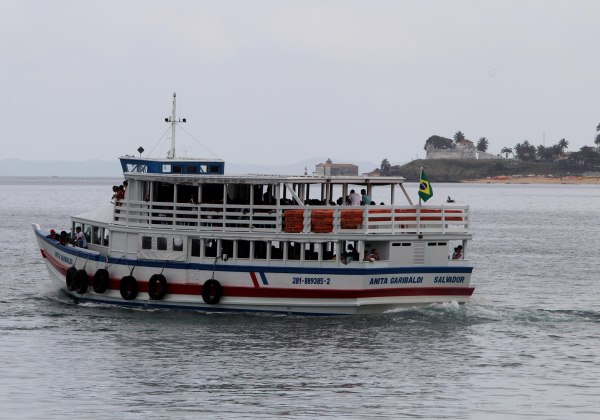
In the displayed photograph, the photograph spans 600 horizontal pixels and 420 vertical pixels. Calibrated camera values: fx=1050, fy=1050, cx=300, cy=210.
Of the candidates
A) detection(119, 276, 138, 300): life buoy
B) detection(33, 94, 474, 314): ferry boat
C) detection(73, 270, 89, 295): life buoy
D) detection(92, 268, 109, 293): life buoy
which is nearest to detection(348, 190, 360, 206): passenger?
detection(33, 94, 474, 314): ferry boat

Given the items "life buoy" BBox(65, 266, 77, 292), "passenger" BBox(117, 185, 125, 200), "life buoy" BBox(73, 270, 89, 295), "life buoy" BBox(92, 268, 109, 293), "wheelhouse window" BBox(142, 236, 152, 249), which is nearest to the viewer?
"wheelhouse window" BBox(142, 236, 152, 249)

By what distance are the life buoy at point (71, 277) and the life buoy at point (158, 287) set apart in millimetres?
3653

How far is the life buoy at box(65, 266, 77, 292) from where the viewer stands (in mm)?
37625

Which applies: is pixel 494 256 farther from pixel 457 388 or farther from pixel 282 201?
pixel 457 388

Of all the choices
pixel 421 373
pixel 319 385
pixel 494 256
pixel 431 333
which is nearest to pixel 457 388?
pixel 421 373

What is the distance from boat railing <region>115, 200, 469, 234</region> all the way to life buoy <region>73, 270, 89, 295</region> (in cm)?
297

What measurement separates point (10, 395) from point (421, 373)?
1088 cm

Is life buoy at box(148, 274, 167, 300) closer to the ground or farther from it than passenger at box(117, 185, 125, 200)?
closer to the ground

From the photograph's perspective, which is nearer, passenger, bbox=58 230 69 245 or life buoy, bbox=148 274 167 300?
life buoy, bbox=148 274 167 300

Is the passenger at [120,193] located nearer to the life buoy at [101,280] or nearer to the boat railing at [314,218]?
the boat railing at [314,218]

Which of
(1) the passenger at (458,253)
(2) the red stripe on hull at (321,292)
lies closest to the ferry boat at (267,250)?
(2) the red stripe on hull at (321,292)

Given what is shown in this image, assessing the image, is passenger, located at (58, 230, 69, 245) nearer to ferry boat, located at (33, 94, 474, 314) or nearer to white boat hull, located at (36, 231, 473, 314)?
ferry boat, located at (33, 94, 474, 314)

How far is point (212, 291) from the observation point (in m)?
34.8

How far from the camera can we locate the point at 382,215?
34344mm
